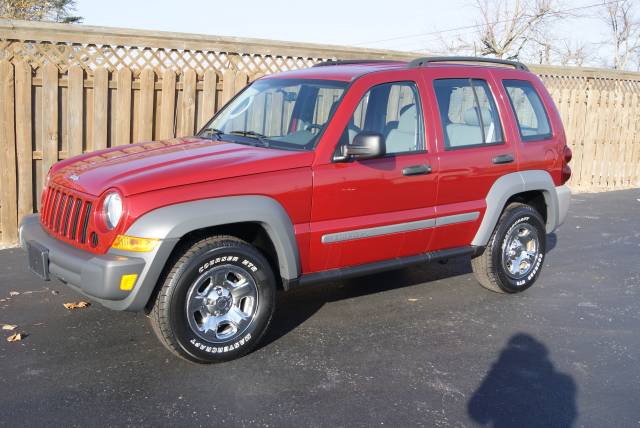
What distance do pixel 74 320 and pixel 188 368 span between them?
1.33m

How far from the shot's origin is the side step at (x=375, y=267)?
190 inches

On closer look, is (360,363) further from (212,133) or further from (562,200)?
(562,200)

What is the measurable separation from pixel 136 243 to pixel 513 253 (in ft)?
12.0

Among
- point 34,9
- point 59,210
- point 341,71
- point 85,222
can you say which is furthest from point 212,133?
point 34,9

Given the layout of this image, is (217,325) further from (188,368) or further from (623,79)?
(623,79)

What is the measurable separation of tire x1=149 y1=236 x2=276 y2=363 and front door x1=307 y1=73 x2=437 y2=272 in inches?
19.7

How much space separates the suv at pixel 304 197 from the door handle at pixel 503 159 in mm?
13

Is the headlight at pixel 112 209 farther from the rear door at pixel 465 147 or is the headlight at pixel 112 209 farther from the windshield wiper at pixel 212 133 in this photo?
the rear door at pixel 465 147

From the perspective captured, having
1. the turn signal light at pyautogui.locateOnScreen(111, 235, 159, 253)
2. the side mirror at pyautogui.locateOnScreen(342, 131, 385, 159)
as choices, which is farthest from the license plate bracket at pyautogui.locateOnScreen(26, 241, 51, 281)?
the side mirror at pyautogui.locateOnScreen(342, 131, 385, 159)

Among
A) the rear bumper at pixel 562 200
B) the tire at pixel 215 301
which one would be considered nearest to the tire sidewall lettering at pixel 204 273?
the tire at pixel 215 301

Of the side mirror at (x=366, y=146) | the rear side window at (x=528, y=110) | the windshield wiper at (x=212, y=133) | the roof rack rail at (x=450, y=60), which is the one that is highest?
the roof rack rail at (x=450, y=60)

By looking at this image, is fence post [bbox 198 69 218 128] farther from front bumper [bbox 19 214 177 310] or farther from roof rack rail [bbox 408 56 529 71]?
front bumper [bbox 19 214 177 310]

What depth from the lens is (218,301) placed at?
444cm

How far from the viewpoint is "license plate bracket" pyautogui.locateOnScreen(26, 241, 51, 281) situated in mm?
4422
